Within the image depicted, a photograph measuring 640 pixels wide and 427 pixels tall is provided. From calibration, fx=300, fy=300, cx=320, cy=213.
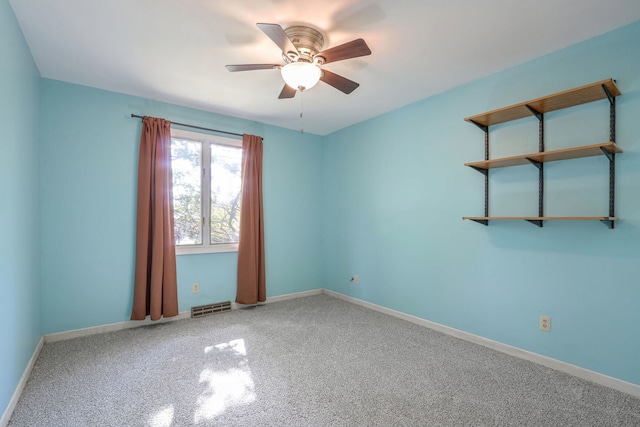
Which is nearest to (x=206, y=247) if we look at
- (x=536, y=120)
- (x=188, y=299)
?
(x=188, y=299)

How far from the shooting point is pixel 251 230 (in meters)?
3.88

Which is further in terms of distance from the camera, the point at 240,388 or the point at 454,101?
the point at 454,101

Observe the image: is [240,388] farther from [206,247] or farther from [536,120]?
[536,120]

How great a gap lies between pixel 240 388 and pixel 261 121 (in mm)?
3183

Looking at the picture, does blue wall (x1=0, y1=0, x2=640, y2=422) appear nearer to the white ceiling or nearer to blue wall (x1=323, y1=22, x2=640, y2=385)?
blue wall (x1=323, y1=22, x2=640, y2=385)

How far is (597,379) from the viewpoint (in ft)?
6.92

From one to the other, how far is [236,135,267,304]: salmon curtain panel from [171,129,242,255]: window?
0.38 ft

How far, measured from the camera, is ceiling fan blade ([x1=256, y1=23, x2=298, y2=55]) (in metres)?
1.69

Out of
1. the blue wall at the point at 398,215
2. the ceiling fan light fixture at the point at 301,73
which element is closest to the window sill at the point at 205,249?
the blue wall at the point at 398,215

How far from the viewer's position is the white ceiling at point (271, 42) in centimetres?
187

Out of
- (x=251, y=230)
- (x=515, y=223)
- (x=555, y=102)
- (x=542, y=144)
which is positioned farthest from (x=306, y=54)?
(x=251, y=230)

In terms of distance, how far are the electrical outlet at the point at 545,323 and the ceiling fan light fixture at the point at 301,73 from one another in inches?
101

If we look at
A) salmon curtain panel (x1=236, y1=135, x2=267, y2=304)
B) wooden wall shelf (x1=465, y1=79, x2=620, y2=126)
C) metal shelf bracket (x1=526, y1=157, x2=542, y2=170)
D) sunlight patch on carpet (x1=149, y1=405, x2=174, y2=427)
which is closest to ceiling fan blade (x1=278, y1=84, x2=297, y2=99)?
salmon curtain panel (x1=236, y1=135, x2=267, y2=304)

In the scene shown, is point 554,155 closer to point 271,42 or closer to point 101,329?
point 271,42
